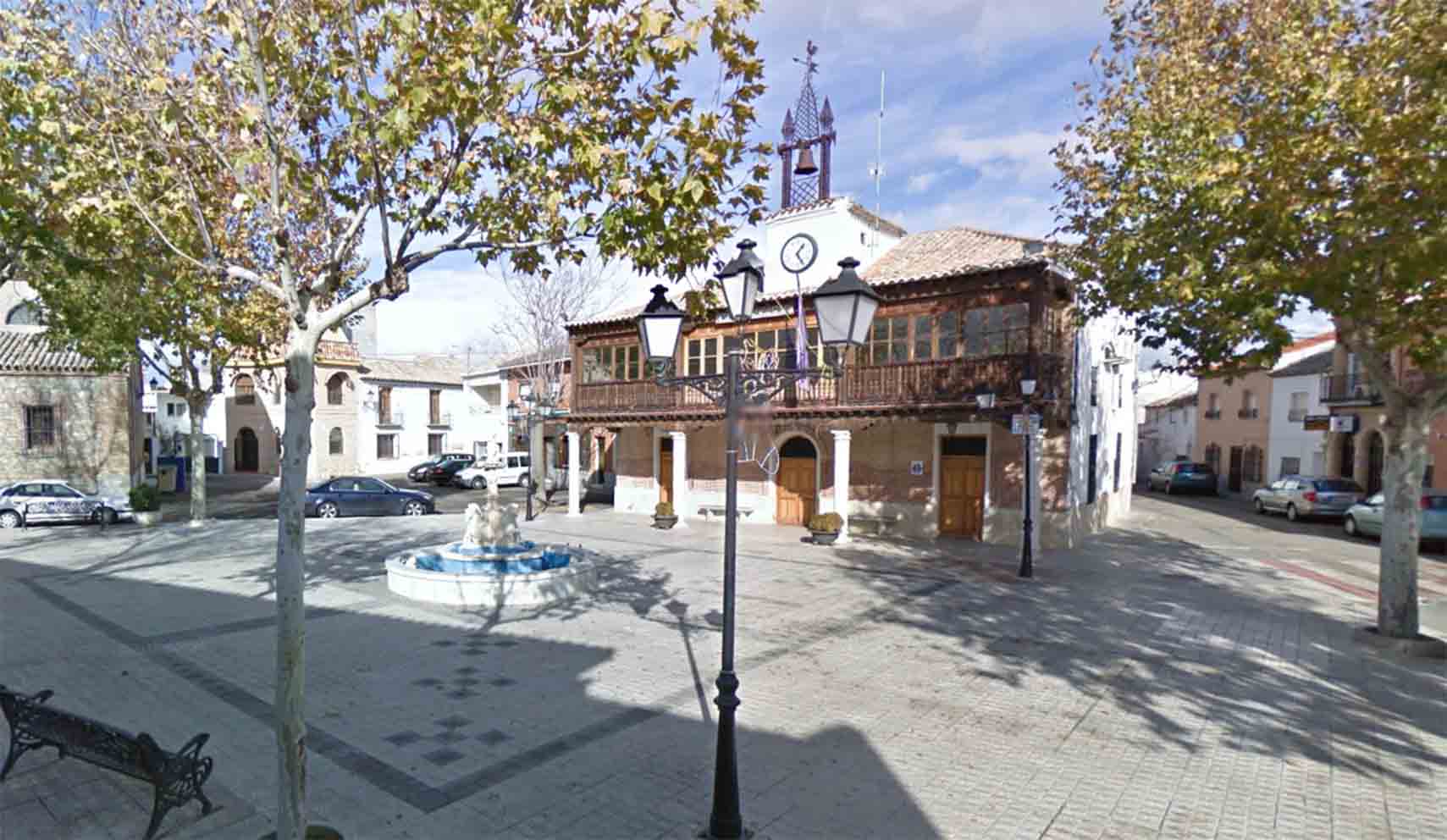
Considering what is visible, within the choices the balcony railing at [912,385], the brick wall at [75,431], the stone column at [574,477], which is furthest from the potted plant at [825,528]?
the brick wall at [75,431]

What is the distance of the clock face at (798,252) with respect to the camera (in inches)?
770

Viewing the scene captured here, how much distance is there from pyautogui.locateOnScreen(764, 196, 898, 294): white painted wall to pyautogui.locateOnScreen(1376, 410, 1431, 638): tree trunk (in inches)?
479

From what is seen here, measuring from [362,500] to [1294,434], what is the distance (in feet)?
111

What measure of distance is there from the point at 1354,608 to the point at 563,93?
12.6 meters

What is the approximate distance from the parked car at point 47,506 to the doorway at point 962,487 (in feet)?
66.1

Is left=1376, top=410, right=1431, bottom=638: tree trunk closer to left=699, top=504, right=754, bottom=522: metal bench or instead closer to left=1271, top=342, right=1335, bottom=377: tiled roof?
left=699, top=504, right=754, bottom=522: metal bench

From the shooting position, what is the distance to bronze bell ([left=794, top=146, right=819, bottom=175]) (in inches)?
827

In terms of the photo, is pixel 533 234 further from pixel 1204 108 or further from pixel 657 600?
pixel 1204 108

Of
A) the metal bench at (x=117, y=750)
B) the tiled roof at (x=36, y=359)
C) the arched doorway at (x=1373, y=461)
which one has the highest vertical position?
the tiled roof at (x=36, y=359)

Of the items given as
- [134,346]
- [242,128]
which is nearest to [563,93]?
[242,128]

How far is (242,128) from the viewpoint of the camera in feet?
14.6

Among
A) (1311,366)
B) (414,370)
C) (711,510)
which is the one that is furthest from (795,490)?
(414,370)

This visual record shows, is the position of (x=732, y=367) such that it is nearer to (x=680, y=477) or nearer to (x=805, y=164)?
(x=680, y=477)

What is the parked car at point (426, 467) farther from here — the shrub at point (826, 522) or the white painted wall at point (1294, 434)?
the white painted wall at point (1294, 434)
